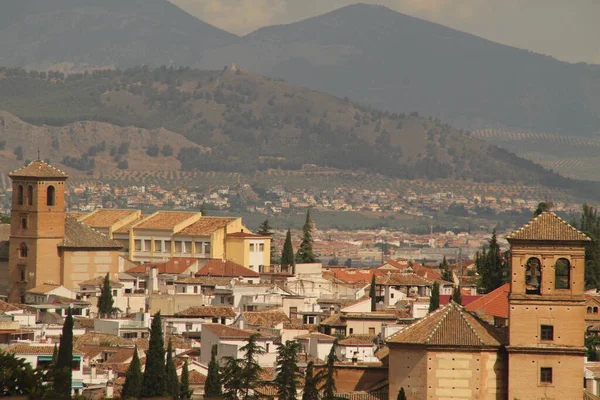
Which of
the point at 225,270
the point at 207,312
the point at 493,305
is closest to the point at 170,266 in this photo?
the point at 225,270

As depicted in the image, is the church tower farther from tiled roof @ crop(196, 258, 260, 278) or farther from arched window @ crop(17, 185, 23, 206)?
arched window @ crop(17, 185, 23, 206)

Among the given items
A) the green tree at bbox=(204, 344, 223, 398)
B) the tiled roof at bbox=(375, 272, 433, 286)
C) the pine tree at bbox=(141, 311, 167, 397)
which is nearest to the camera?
the green tree at bbox=(204, 344, 223, 398)

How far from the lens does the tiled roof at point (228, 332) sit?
66500 millimetres

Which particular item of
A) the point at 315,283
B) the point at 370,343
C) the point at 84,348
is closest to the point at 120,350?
the point at 84,348

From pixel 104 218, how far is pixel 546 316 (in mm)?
64232

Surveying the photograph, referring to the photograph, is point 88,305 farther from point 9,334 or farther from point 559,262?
point 559,262

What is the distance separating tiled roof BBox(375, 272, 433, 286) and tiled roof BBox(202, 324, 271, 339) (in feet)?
90.0

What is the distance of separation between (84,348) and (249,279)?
91.8 ft

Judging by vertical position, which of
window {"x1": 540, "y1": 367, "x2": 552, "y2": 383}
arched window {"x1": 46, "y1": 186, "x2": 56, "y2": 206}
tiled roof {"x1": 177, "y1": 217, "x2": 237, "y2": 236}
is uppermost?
arched window {"x1": 46, "y1": 186, "x2": 56, "y2": 206}

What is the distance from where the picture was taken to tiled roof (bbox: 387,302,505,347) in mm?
48531

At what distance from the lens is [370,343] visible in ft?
216

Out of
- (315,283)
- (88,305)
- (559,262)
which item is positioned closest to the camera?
(559,262)

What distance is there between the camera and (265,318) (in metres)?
76.7

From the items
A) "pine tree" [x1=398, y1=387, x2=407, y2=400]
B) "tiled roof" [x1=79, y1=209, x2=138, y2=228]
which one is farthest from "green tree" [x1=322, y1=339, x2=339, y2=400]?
"tiled roof" [x1=79, y1=209, x2=138, y2=228]
